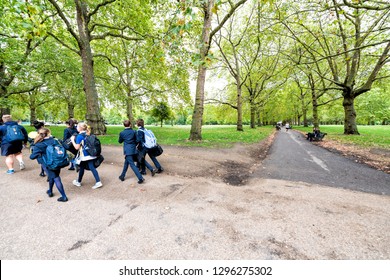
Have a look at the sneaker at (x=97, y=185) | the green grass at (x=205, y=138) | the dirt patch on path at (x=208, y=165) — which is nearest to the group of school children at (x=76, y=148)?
the sneaker at (x=97, y=185)

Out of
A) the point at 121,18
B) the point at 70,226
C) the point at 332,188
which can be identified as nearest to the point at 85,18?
the point at 121,18

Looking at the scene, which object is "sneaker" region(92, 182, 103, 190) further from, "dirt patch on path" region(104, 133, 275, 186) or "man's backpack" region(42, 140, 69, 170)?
"dirt patch on path" region(104, 133, 275, 186)

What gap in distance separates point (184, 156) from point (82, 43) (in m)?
11.9

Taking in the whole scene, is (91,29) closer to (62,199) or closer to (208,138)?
(208,138)

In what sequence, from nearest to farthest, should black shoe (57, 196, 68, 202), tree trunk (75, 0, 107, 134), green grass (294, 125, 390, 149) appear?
black shoe (57, 196, 68, 202) < green grass (294, 125, 390, 149) < tree trunk (75, 0, 107, 134)

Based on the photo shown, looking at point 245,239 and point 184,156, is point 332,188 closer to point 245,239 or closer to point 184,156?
point 245,239

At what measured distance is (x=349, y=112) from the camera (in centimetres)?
1691

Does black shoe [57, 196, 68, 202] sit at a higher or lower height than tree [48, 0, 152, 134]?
lower

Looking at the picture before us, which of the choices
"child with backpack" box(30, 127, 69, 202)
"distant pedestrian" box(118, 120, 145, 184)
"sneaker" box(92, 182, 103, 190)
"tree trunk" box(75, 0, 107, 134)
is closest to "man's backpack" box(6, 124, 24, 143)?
"child with backpack" box(30, 127, 69, 202)

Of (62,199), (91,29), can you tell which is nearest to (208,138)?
(62,199)

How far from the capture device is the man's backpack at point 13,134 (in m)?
5.58

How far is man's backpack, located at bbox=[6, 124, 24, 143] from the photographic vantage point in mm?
5580

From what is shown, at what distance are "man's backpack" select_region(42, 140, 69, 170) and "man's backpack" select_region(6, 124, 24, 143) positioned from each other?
3.36m

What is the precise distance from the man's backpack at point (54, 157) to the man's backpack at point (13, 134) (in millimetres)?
3365
